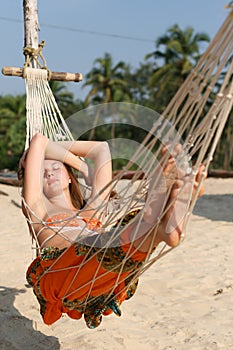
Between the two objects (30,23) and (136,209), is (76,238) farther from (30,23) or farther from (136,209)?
(30,23)

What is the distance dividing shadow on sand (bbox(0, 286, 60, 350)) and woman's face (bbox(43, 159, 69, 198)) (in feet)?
2.01

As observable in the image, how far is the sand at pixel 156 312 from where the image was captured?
195 cm

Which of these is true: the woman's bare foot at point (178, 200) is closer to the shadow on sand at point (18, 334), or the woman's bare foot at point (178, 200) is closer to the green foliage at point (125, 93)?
the shadow on sand at point (18, 334)

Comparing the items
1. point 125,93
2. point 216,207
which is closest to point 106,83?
point 125,93

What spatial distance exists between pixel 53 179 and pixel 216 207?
428 centimetres

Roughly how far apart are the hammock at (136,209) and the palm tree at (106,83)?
20357 millimetres

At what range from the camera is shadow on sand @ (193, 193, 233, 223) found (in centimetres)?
519

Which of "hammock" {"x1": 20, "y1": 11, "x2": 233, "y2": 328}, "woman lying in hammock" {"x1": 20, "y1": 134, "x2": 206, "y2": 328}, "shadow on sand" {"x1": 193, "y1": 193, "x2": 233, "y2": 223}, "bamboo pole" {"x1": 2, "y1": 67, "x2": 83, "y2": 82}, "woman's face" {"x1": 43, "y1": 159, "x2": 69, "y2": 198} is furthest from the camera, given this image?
"shadow on sand" {"x1": 193, "y1": 193, "x2": 233, "y2": 223}

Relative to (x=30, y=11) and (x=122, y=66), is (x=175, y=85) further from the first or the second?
(x=30, y=11)

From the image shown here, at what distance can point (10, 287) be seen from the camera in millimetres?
2666

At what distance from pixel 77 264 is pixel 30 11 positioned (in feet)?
4.74

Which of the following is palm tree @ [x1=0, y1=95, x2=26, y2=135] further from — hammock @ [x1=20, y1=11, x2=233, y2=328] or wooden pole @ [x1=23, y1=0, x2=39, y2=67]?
hammock @ [x1=20, y1=11, x2=233, y2=328]

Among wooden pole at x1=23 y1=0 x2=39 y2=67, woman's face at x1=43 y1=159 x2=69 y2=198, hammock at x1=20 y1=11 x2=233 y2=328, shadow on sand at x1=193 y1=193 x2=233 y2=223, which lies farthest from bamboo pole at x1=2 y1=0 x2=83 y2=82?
shadow on sand at x1=193 y1=193 x2=233 y2=223

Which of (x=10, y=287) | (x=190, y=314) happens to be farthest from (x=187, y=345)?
(x=10, y=287)
